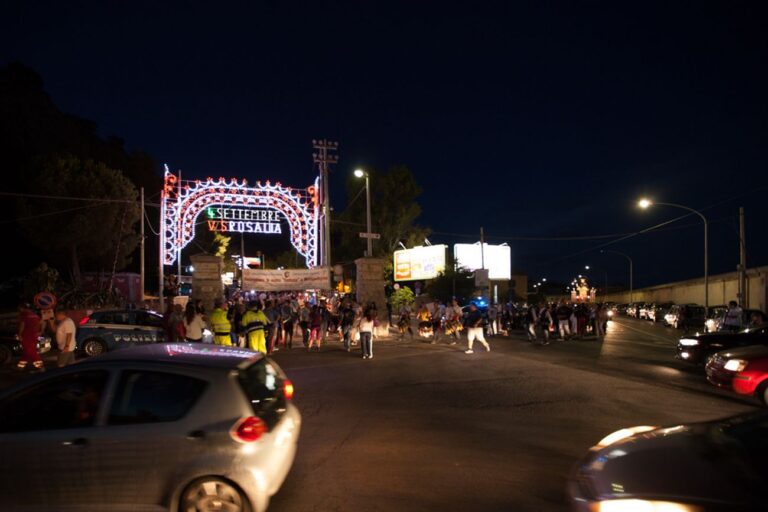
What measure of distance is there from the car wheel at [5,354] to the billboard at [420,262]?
36.6 metres

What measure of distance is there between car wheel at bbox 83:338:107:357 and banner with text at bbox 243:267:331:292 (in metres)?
8.76

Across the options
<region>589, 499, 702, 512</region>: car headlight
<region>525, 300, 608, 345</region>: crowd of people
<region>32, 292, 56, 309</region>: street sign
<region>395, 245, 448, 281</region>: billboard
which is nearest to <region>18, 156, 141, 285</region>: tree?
<region>32, 292, 56, 309</region>: street sign

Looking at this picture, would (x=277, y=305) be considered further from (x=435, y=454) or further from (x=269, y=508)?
(x=269, y=508)

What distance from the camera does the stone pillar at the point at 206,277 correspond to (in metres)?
22.4

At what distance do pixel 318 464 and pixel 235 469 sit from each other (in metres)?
2.24

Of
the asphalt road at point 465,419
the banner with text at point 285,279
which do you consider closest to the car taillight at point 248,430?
the asphalt road at point 465,419

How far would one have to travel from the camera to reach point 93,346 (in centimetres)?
1700

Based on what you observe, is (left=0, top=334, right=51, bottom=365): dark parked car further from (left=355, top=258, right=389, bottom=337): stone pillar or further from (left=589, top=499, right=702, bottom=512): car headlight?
(left=589, top=499, right=702, bottom=512): car headlight

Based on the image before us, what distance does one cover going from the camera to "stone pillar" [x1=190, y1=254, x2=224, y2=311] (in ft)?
73.5

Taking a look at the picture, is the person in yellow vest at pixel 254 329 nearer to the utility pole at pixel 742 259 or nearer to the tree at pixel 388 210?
the utility pole at pixel 742 259

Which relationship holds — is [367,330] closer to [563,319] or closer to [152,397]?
[563,319]

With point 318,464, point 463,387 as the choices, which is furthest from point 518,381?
point 318,464

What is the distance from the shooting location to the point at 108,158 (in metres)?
43.6

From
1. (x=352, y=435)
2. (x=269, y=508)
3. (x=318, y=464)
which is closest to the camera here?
(x=269, y=508)
